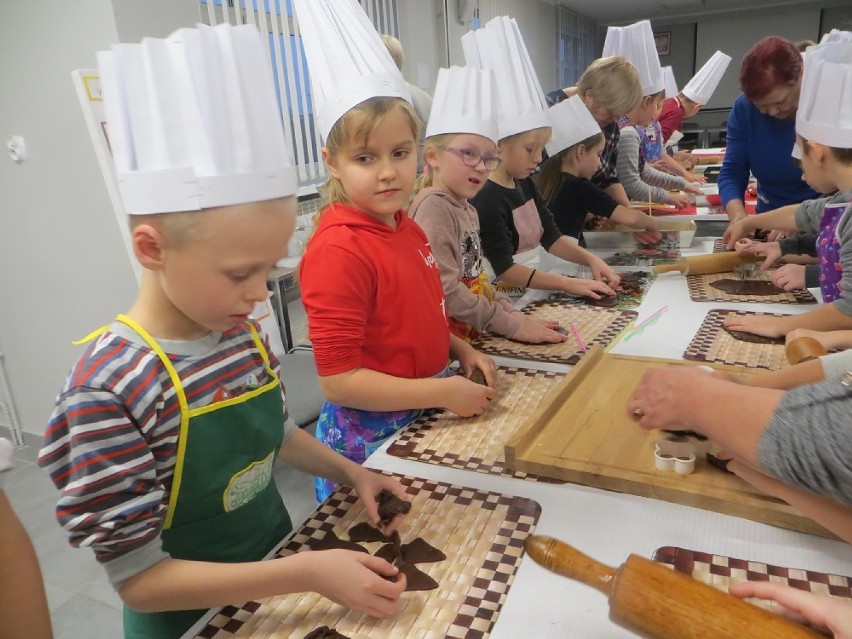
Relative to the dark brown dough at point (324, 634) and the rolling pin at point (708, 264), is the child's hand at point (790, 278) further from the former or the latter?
the dark brown dough at point (324, 634)

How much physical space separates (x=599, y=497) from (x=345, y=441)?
17.4 inches

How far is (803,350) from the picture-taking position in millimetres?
979

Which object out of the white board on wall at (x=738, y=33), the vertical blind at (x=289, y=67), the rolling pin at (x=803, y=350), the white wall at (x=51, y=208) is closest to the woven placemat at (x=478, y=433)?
the rolling pin at (x=803, y=350)

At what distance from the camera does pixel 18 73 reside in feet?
6.84

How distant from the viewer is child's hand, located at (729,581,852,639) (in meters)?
0.48

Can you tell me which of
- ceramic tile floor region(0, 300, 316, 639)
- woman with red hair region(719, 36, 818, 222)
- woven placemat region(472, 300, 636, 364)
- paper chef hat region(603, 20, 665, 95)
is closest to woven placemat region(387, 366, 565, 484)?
woven placemat region(472, 300, 636, 364)

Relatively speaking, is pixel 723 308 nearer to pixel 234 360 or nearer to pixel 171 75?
pixel 234 360

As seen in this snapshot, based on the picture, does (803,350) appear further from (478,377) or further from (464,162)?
(464,162)

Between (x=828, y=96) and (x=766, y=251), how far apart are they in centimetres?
64

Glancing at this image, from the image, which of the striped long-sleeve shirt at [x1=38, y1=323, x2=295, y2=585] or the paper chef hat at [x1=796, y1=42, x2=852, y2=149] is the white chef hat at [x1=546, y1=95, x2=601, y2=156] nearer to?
the paper chef hat at [x1=796, y1=42, x2=852, y2=149]

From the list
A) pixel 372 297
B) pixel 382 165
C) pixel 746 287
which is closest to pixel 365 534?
pixel 372 297

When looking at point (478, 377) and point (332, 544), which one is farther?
point (478, 377)

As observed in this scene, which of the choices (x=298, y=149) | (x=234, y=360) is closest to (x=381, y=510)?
(x=234, y=360)

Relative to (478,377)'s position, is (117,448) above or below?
above
